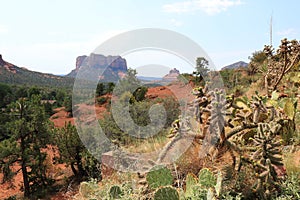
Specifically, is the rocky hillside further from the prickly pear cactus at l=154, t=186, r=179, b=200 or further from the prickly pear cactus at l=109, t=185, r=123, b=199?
the prickly pear cactus at l=154, t=186, r=179, b=200

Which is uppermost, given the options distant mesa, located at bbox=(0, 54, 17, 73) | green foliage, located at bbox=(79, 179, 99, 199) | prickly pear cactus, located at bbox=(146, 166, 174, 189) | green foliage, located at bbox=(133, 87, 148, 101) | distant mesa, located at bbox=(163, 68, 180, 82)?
distant mesa, located at bbox=(0, 54, 17, 73)

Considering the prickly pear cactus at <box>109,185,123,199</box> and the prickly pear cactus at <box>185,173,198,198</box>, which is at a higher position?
the prickly pear cactus at <box>185,173,198,198</box>

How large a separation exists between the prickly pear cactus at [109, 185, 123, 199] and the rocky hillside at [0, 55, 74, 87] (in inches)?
1423

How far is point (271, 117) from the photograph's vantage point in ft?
10.2

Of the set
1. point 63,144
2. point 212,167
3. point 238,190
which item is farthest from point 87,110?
point 63,144

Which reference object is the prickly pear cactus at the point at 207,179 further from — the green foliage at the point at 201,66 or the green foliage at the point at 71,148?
the green foliage at the point at 71,148

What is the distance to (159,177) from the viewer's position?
258 cm

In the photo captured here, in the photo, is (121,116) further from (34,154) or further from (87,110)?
(34,154)

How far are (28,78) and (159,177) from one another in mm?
48331

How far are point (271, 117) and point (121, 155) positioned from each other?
200 centimetres

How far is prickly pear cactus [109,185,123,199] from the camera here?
2.46 m

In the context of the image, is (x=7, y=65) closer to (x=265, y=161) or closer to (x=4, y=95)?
(x=4, y=95)

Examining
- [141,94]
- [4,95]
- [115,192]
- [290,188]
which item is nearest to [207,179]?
[290,188]

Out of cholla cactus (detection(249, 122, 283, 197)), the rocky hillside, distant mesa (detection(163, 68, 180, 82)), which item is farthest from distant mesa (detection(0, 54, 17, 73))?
cholla cactus (detection(249, 122, 283, 197))
